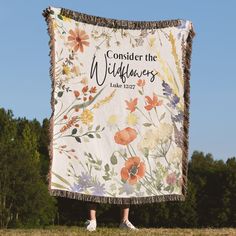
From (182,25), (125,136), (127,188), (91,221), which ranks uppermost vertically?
(182,25)

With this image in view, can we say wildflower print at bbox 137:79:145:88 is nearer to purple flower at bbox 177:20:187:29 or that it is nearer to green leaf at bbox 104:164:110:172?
purple flower at bbox 177:20:187:29

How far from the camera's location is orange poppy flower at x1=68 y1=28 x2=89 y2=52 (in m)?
12.3

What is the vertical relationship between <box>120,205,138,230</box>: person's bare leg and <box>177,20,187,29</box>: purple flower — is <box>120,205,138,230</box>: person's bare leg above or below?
below

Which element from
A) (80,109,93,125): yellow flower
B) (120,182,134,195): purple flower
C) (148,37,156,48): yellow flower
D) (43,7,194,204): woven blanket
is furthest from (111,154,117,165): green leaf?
(148,37,156,48): yellow flower

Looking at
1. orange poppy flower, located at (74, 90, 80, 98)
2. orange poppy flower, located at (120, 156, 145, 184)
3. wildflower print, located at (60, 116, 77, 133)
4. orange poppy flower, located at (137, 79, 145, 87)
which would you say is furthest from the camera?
orange poppy flower, located at (137, 79, 145, 87)

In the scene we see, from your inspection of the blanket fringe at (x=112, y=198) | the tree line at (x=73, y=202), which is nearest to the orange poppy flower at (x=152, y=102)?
the blanket fringe at (x=112, y=198)

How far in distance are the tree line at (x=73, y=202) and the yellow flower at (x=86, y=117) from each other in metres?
42.5

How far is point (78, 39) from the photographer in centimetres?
1238

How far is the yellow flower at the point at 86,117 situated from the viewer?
12.3m

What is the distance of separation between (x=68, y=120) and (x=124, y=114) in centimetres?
109

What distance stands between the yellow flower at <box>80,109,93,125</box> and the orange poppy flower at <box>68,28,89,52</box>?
3.78ft

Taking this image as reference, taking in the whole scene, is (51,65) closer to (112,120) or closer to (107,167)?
(112,120)

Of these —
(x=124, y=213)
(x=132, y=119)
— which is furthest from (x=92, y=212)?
(x=132, y=119)

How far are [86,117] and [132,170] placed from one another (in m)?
1.37
